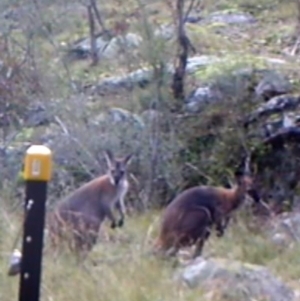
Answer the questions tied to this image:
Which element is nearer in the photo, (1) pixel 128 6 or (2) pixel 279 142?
(2) pixel 279 142

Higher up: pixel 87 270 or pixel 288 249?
pixel 87 270

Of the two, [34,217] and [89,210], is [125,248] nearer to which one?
[89,210]

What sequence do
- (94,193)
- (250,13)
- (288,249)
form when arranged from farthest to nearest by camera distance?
(250,13) < (94,193) < (288,249)

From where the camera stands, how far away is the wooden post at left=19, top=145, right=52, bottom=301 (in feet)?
17.5

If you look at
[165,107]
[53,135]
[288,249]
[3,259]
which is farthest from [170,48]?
[3,259]

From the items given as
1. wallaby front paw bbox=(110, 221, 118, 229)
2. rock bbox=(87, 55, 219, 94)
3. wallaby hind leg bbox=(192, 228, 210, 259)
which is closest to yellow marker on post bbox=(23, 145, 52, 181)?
wallaby hind leg bbox=(192, 228, 210, 259)

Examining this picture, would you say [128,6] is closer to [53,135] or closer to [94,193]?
[53,135]

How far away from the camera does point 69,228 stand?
828 cm

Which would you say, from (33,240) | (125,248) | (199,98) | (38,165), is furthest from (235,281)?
(199,98)

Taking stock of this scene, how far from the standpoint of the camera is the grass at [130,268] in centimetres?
648

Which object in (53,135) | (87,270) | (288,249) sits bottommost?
(53,135)

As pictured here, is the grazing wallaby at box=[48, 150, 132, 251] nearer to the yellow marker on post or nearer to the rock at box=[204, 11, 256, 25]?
the yellow marker on post

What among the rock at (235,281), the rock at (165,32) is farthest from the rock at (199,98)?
the rock at (235,281)

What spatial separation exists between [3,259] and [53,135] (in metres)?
6.33
